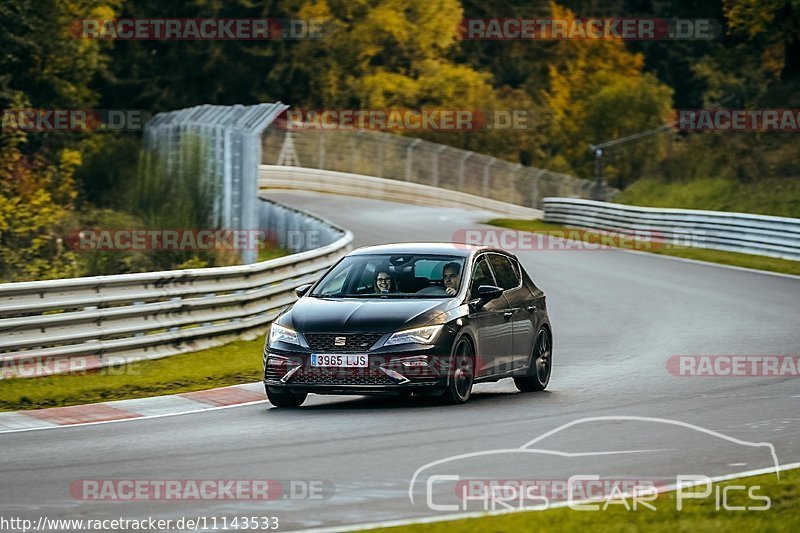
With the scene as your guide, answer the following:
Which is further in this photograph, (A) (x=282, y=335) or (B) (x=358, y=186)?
(B) (x=358, y=186)

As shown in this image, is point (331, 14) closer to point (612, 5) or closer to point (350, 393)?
point (612, 5)

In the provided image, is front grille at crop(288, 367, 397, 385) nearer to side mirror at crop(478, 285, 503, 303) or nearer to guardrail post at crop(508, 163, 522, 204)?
side mirror at crop(478, 285, 503, 303)

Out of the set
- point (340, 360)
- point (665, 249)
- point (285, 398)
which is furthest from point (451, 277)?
point (665, 249)

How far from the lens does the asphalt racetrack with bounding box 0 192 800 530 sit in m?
9.07

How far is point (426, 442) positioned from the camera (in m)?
11.3

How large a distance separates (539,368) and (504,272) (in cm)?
103

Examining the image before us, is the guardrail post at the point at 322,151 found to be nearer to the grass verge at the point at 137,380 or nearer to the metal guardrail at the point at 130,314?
the metal guardrail at the point at 130,314

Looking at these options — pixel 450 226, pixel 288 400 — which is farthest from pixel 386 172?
pixel 288 400

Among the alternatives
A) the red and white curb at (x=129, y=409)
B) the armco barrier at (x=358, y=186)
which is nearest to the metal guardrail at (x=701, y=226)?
the armco barrier at (x=358, y=186)

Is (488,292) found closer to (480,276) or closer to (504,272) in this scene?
(480,276)

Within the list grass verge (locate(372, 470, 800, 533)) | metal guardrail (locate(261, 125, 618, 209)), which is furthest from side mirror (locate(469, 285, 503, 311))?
metal guardrail (locate(261, 125, 618, 209))

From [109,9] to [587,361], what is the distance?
51.1 m

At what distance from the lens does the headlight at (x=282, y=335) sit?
13586 millimetres

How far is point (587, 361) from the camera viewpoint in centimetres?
1791
